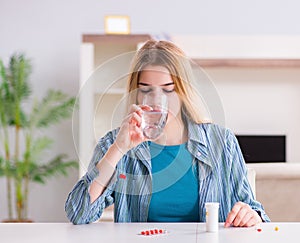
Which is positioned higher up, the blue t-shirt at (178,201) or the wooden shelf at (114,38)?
the wooden shelf at (114,38)

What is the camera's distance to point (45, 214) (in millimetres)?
5113

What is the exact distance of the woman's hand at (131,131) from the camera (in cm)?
154

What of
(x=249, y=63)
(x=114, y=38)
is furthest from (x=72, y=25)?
(x=249, y=63)

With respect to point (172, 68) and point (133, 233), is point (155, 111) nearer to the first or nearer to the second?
point (172, 68)

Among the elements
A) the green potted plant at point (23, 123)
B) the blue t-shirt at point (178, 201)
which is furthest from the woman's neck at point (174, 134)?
the green potted plant at point (23, 123)

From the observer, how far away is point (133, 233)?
170 cm

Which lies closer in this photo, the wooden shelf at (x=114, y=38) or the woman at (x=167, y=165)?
the woman at (x=167, y=165)

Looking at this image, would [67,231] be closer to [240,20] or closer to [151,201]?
[151,201]

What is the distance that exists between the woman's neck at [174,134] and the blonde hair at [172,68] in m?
0.06

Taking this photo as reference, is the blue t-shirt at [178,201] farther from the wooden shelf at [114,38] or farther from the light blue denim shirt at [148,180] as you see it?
the wooden shelf at [114,38]

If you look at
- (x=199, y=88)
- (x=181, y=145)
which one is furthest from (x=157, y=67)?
(x=181, y=145)

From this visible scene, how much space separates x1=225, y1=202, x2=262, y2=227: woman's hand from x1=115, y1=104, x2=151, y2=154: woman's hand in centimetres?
33

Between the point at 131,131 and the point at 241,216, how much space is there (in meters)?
0.40

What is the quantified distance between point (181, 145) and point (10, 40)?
11.7 ft
